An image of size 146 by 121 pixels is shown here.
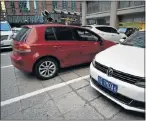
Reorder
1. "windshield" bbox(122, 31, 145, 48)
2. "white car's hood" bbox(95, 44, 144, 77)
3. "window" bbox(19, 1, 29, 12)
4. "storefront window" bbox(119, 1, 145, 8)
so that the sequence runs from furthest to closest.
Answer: "window" bbox(19, 1, 29, 12)
"storefront window" bbox(119, 1, 145, 8)
"windshield" bbox(122, 31, 145, 48)
"white car's hood" bbox(95, 44, 144, 77)

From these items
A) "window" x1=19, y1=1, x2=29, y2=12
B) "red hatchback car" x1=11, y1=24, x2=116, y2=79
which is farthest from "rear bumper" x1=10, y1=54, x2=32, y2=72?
"window" x1=19, y1=1, x2=29, y2=12

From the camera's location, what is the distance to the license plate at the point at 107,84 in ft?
8.40

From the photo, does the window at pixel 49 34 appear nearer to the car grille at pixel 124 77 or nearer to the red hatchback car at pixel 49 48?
the red hatchback car at pixel 49 48

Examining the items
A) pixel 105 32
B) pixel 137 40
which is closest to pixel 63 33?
pixel 137 40

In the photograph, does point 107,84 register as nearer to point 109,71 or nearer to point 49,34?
point 109,71

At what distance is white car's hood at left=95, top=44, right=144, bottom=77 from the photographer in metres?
2.42

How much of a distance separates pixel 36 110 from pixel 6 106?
651 millimetres

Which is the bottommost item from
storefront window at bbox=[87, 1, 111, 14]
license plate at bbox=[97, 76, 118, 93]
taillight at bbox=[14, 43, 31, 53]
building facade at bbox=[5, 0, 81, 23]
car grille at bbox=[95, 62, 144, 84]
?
license plate at bbox=[97, 76, 118, 93]

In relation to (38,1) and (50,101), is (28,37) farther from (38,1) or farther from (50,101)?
(38,1)

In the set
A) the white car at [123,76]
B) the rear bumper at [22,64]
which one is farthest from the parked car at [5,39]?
the white car at [123,76]

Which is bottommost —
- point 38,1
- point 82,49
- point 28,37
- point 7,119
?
point 7,119

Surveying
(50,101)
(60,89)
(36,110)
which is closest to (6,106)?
(36,110)

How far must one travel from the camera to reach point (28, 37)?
4047 millimetres

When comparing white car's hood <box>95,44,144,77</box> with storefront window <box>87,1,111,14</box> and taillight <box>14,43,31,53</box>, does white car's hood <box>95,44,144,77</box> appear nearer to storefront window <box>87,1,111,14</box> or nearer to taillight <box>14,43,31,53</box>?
taillight <box>14,43,31,53</box>
